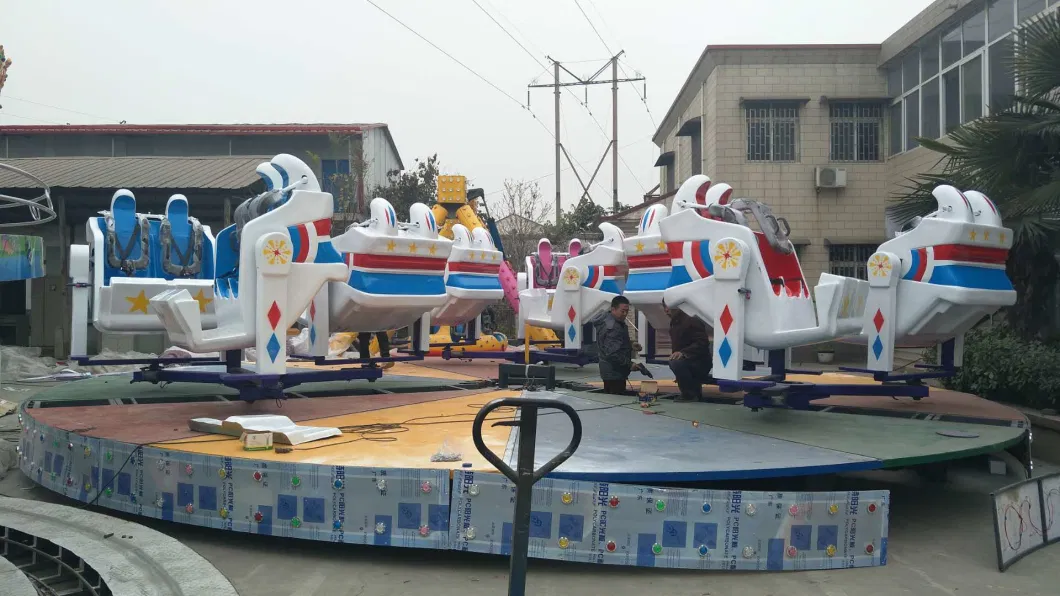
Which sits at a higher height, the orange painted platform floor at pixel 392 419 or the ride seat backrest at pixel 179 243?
the ride seat backrest at pixel 179 243

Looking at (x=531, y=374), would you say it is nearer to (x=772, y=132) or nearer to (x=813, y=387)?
(x=813, y=387)

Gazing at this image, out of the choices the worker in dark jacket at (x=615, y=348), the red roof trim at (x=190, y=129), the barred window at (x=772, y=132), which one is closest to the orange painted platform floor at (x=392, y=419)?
the worker in dark jacket at (x=615, y=348)

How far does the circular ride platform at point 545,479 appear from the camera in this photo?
16.1 feet

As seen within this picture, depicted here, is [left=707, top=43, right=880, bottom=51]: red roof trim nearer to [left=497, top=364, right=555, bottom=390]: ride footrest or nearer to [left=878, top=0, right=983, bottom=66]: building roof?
[left=878, top=0, right=983, bottom=66]: building roof

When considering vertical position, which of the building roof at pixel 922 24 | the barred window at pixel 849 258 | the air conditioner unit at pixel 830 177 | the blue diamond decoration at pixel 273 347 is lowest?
the blue diamond decoration at pixel 273 347

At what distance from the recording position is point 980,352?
399 inches

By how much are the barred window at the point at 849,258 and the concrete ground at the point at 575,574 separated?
43.9 ft

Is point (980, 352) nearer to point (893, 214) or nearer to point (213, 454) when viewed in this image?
point (893, 214)

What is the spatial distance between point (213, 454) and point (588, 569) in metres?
2.52

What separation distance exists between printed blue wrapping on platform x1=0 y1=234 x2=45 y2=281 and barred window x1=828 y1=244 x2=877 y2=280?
52.6 ft

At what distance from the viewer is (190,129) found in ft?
80.5

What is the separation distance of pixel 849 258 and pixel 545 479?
1554 cm

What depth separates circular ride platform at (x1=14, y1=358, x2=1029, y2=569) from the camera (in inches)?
193

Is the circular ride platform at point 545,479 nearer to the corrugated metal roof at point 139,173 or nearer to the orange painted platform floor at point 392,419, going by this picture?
the orange painted platform floor at point 392,419
